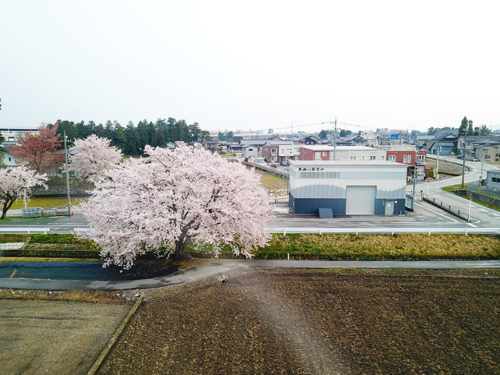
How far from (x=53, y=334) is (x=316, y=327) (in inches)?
413

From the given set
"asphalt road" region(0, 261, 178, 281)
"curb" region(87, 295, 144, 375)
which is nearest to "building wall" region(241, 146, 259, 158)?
"asphalt road" region(0, 261, 178, 281)

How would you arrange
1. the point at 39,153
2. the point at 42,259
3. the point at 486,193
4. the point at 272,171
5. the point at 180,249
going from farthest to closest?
the point at 272,171 → the point at 39,153 → the point at 486,193 → the point at 42,259 → the point at 180,249

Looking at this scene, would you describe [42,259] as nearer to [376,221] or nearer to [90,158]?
[376,221]

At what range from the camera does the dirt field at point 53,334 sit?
10.9m

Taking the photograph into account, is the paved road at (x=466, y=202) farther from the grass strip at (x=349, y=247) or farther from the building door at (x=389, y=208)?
the building door at (x=389, y=208)

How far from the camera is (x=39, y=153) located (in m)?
45.0

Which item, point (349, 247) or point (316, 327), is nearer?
point (316, 327)

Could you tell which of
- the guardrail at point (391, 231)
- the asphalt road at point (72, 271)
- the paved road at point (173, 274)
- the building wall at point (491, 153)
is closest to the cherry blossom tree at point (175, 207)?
the asphalt road at point (72, 271)

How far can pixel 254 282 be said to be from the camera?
17547 millimetres

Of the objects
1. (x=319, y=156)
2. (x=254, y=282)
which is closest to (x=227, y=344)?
(x=254, y=282)

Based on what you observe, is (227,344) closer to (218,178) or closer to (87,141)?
(218,178)

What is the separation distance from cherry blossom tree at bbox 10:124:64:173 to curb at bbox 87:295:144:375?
39206 mm

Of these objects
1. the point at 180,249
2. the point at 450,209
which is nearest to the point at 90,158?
the point at 180,249

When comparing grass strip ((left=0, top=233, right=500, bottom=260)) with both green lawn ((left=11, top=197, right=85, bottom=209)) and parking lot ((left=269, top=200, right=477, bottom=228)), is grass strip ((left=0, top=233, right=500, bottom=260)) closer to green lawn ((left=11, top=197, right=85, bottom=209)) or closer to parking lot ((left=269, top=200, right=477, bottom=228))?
parking lot ((left=269, top=200, right=477, bottom=228))
